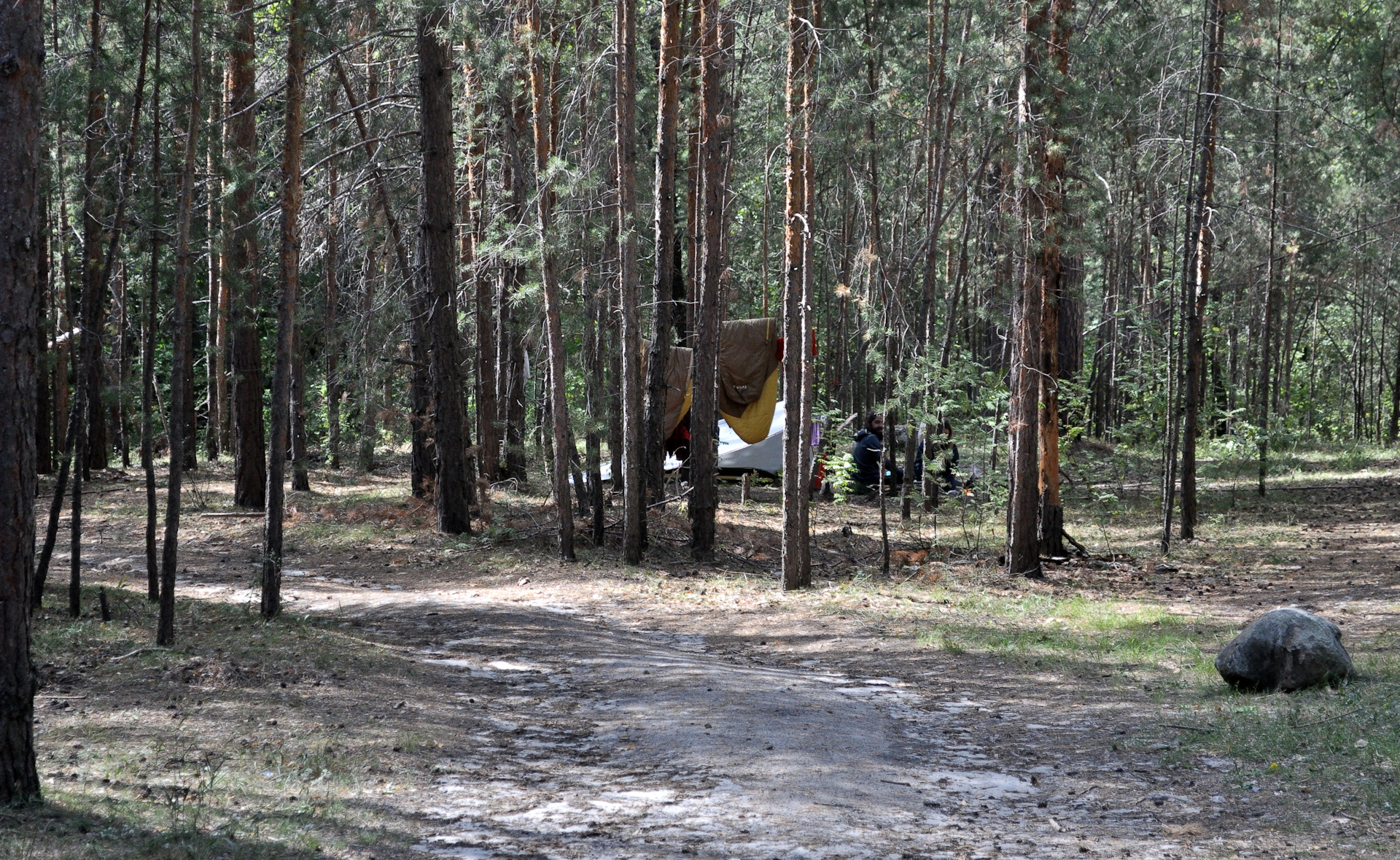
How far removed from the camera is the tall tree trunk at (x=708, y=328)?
13.5 m

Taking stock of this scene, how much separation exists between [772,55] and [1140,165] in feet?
27.8

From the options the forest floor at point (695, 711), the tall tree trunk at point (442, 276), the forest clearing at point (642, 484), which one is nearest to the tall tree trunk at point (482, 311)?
the forest clearing at point (642, 484)

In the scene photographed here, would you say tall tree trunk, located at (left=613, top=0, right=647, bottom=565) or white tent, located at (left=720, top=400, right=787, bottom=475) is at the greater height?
tall tree trunk, located at (left=613, top=0, right=647, bottom=565)

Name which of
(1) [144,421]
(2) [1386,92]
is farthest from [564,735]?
(2) [1386,92]

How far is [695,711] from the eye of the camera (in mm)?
7250

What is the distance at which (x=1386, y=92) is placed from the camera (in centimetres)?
1725

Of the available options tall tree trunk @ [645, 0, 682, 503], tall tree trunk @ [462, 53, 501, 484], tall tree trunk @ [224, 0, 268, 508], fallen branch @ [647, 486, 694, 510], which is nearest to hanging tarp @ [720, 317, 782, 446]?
tall tree trunk @ [645, 0, 682, 503]

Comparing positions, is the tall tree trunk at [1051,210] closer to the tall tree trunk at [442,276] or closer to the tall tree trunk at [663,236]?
the tall tree trunk at [663,236]

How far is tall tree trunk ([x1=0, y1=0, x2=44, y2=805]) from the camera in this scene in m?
4.69

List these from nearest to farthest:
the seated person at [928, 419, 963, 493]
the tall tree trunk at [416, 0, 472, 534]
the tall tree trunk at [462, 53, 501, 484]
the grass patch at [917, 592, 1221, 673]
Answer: the grass patch at [917, 592, 1221, 673] → the tall tree trunk at [416, 0, 472, 534] → the tall tree trunk at [462, 53, 501, 484] → the seated person at [928, 419, 963, 493]

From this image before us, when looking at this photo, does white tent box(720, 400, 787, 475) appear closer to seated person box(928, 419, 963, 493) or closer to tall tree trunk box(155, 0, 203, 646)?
seated person box(928, 419, 963, 493)

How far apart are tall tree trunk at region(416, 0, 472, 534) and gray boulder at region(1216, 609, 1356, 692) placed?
9992 millimetres

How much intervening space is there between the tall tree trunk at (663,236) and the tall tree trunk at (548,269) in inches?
54.4

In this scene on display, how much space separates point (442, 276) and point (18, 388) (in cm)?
986
